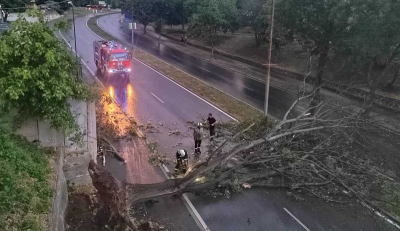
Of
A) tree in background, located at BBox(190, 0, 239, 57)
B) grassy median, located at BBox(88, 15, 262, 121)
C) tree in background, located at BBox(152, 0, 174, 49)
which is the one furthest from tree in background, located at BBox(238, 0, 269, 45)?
tree in background, located at BBox(152, 0, 174, 49)

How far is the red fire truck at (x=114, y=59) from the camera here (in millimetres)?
26109

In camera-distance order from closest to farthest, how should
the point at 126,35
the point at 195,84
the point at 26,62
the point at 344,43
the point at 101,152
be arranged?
the point at 26,62 → the point at 101,152 → the point at 344,43 → the point at 195,84 → the point at 126,35

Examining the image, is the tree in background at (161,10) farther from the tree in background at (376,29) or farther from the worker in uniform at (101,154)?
the worker in uniform at (101,154)

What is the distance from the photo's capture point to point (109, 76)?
1073 inches

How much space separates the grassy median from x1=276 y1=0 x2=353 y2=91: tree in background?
5.21 m

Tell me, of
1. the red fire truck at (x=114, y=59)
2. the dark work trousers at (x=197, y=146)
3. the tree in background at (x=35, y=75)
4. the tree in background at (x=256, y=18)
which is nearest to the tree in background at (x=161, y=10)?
the tree in background at (x=256, y=18)

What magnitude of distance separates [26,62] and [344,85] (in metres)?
22.5

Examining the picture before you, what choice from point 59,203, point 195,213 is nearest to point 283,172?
point 195,213

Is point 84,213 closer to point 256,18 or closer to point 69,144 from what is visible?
point 69,144

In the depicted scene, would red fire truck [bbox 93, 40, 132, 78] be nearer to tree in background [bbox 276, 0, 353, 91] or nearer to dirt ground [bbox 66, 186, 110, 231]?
tree in background [bbox 276, 0, 353, 91]

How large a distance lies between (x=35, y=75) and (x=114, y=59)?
52.8 feet

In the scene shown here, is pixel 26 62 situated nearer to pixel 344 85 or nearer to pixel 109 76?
pixel 109 76

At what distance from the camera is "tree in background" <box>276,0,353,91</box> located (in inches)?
834

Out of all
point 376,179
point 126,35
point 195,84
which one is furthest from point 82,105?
point 126,35
